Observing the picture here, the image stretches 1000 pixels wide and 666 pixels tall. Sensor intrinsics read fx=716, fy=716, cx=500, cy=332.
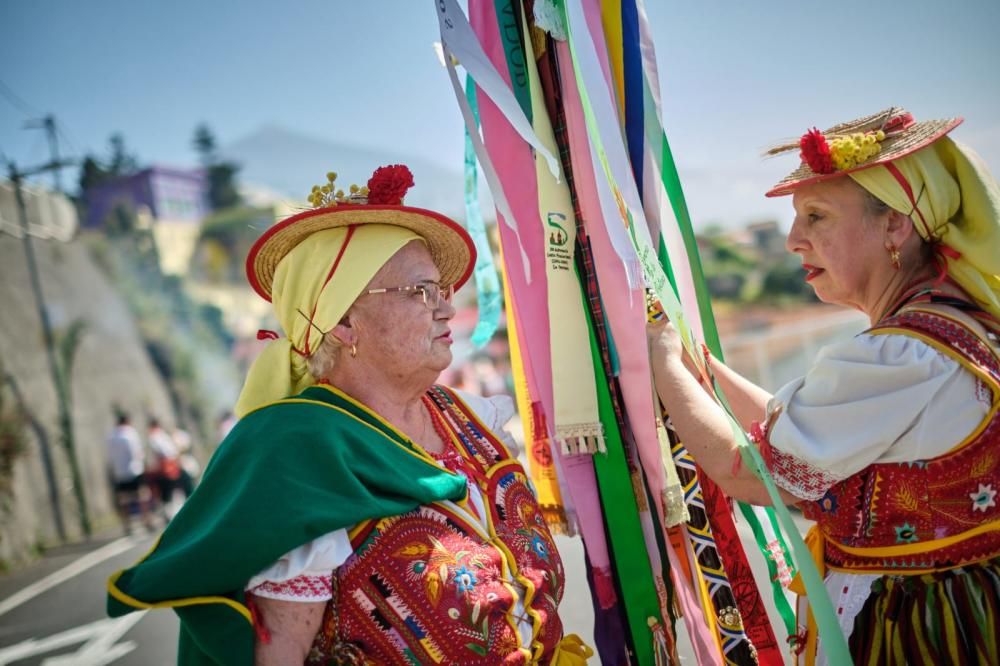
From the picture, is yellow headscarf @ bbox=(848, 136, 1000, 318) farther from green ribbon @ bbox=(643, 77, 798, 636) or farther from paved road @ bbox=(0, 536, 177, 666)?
paved road @ bbox=(0, 536, 177, 666)

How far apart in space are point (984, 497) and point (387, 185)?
5.63 ft

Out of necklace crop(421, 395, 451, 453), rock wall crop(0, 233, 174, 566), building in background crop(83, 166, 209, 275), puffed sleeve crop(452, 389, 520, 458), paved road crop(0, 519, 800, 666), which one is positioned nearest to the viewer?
necklace crop(421, 395, 451, 453)

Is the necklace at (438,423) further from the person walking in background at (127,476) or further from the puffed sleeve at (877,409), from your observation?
the person walking in background at (127,476)

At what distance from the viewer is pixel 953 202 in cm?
183

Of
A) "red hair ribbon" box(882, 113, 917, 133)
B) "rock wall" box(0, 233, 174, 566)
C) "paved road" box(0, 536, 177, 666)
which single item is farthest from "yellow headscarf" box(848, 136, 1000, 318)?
"rock wall" box(0, 233, 174, 566)

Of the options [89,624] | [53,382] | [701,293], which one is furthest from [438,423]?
[53,382]

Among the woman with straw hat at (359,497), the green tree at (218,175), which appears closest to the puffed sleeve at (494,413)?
the woman with straw hat at (359,497)

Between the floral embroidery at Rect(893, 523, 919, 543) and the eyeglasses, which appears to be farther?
the eyeglasses

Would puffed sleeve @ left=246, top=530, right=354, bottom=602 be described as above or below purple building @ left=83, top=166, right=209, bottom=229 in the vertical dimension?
below

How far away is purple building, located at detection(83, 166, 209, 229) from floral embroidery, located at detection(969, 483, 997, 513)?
2169cm

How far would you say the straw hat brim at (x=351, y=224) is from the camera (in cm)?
202

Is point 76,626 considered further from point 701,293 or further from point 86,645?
point 701,293

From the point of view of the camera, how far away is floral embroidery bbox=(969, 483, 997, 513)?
66.3 inches

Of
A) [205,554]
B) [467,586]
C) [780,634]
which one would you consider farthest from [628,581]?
[780,634]
